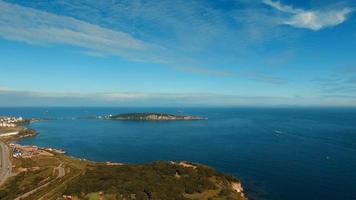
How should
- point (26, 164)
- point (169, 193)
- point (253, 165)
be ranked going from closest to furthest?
point (169, 193) < point (26, 164) < point (253, 165)

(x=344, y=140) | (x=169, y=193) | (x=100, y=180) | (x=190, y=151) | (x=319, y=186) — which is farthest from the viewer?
(x=344, y=140)

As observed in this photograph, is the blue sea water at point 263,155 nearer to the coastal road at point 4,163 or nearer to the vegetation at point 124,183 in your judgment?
the vegetation at point 124,183

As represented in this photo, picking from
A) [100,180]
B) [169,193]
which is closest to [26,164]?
[100,180]

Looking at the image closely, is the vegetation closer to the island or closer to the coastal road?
the island

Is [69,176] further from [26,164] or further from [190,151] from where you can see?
[190,151]

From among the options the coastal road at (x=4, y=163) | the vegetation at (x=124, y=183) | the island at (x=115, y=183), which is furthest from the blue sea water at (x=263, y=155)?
the coastal road at (x=4, y=163)

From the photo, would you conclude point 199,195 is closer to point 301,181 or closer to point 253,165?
point 301,181

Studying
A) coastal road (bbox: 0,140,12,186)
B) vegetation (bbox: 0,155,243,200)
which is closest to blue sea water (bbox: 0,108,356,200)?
vegetation (bbox: 0,155,243,200)

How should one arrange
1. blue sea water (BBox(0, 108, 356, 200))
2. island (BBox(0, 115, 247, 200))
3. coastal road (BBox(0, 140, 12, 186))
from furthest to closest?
coastal road (BBox(0, 140, 12, 186)) → blue sea water (BBox(0, 108, 356, 200)) → island (BBox(0, 115, 247, 200))

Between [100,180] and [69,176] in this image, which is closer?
[100,180]
